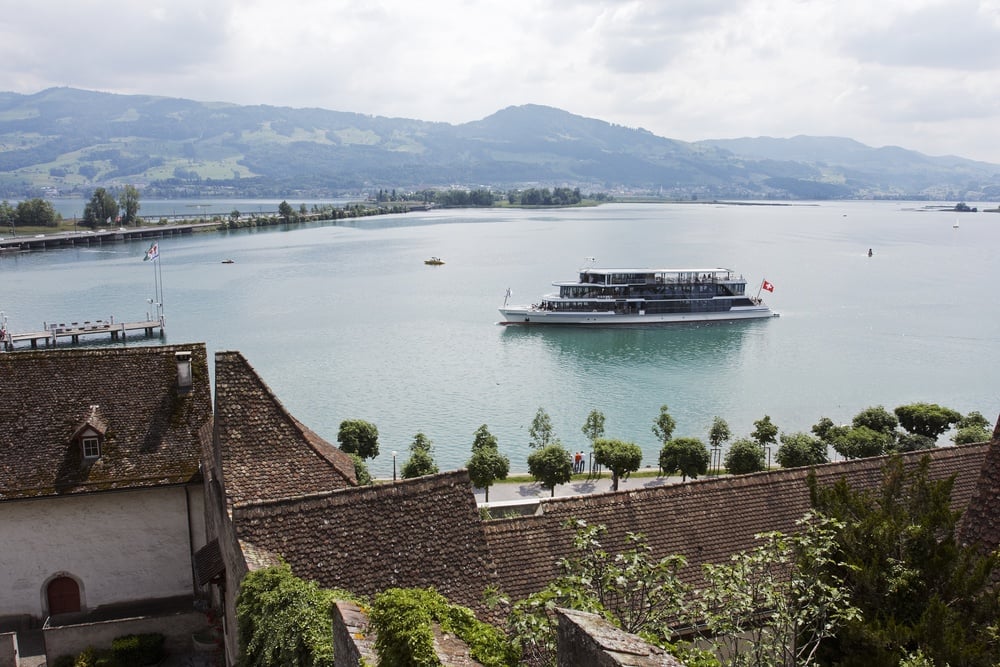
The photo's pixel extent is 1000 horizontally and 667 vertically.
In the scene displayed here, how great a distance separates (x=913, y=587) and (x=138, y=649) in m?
14.4

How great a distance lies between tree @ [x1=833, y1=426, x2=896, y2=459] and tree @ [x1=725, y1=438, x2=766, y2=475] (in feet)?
12.0

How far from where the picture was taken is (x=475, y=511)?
38.9 feet

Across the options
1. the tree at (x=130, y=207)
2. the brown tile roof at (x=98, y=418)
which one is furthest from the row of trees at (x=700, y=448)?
the tree at (x=130, y=207)

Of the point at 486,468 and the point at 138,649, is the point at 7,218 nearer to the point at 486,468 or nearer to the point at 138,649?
the point at 486,468

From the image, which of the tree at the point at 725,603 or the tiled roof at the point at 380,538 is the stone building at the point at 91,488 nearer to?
the tiled roof at the point at 380,538

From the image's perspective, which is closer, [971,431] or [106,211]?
[971,431]

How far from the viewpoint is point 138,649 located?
16.4 meters

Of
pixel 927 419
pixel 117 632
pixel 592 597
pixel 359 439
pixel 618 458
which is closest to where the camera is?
pixel 592 597

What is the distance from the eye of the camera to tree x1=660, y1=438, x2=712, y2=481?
33.7 metres

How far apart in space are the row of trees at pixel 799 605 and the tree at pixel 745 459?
79.4 ft

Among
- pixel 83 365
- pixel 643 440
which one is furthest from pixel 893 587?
pixel 643 440

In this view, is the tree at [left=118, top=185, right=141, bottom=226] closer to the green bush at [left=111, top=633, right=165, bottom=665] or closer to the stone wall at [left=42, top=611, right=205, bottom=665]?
the stone wall at [left=42, top=611, right=205, bottom=665]

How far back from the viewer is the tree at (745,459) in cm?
3341

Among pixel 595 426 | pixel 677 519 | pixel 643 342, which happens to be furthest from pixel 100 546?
pixel 643 342
